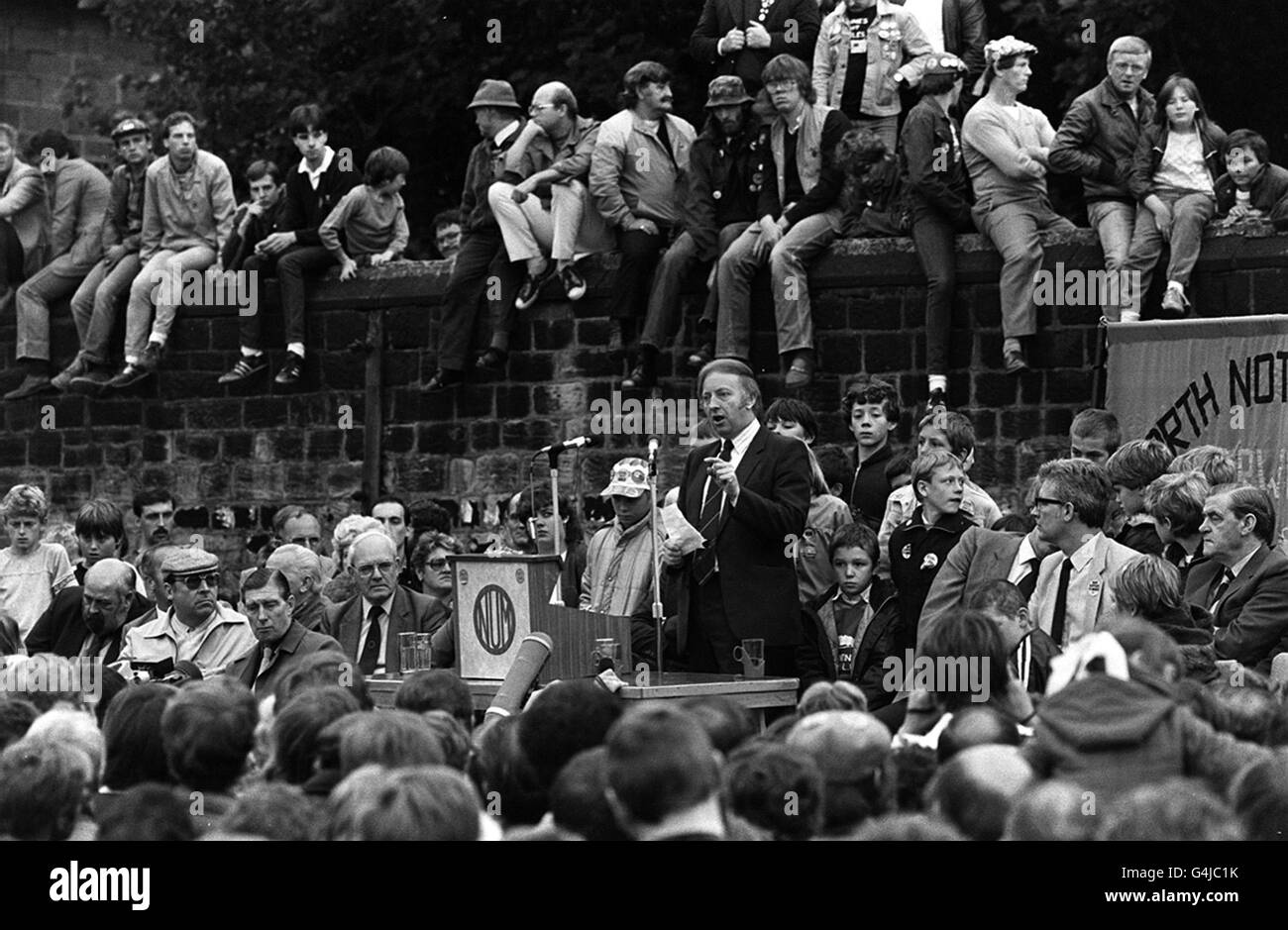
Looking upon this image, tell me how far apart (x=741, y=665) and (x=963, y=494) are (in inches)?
51.0

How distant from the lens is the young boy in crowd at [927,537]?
1073cm

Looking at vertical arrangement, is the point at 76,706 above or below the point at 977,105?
below

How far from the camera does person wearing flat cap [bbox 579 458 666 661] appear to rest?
435 inches

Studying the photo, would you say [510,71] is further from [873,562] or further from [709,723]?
[709,723]

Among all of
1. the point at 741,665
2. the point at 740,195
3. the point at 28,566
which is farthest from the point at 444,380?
the point at 741,665

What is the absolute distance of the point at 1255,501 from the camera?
9.92 meters

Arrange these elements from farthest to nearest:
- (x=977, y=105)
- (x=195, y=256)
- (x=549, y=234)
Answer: (x=195, y=256) → (x=549, y=234) → (x=977, y=105)

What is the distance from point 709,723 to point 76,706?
9.04 feet

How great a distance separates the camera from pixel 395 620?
11633 millimetres

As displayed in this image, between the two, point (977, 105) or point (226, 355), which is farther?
point (226, 355)

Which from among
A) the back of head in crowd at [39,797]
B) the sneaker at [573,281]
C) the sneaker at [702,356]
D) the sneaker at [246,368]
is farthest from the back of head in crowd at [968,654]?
the sneaker at [246,368]

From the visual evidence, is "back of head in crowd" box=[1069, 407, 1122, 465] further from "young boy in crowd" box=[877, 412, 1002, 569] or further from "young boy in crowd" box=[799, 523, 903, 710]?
"young boy in crowd" box=[799, 523, 903, 710]

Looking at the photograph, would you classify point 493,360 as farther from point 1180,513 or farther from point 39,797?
point 39,797

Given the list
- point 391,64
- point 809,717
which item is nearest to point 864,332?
point 391,64
